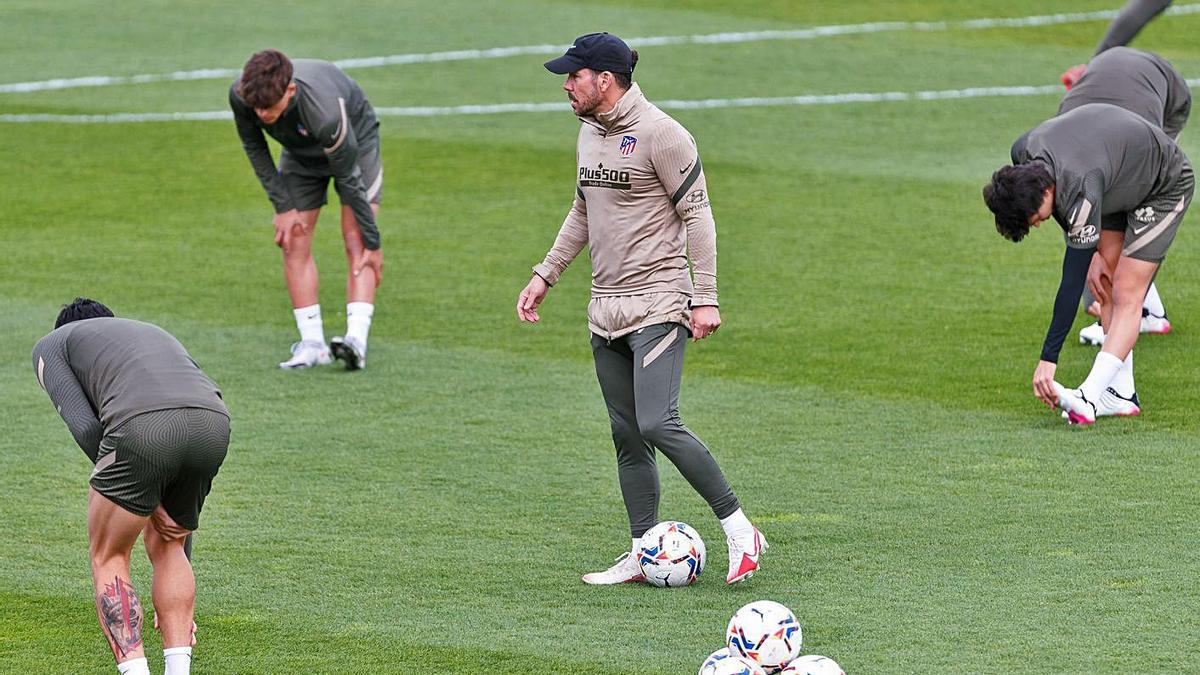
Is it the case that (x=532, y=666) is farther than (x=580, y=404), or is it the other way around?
(x=580, y=404)

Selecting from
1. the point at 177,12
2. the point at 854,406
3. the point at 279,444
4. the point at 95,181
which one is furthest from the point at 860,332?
the point at 177,12

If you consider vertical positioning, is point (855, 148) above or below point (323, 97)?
below

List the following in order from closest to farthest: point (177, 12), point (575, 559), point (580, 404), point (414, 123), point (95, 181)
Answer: point (575, 559) < point (580, 404) < point (95, 181) < point (414, 123) < point (177, 12)

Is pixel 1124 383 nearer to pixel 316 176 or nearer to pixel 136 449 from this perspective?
pixel 316 176

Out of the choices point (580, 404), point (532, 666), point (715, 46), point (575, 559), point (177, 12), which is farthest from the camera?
point (177, 12)

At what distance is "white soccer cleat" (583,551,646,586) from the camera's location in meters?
7.18

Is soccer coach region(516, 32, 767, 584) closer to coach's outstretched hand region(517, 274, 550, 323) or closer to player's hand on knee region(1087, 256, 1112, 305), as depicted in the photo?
coach's outstretched hand region(517, 274, 550, 323)

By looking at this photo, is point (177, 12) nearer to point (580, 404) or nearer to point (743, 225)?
point (743, 225)

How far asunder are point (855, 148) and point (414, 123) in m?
5.26

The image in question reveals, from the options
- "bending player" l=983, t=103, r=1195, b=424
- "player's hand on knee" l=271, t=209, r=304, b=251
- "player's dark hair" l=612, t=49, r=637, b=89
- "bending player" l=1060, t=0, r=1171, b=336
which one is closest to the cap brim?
"player's dark hair" l=612, t=49, r=637, b=89

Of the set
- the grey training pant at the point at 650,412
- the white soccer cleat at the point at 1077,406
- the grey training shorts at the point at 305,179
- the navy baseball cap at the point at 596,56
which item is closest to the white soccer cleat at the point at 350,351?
the grey training shorts at the point at 305,179

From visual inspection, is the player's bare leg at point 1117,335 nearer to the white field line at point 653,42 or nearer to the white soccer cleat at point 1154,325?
the white soccer cleat at point 1154,325

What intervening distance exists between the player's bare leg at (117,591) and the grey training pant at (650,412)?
206 cm

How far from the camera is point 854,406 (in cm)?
1002
